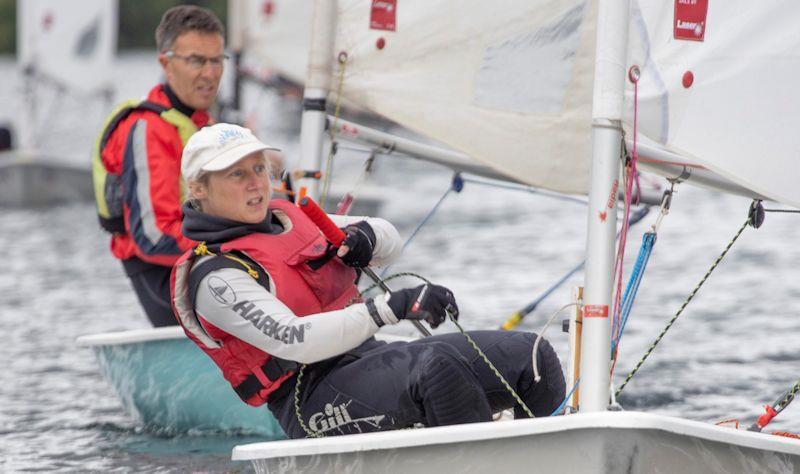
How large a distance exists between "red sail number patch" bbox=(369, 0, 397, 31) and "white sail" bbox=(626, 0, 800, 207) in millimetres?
1754

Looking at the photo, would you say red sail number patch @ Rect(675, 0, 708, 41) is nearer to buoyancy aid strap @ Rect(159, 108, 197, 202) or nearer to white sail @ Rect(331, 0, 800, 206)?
white sail @ Rect(331, 0, 800, 206)

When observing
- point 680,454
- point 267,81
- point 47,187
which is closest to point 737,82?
point 680,454

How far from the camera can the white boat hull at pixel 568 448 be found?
2967 millimetres

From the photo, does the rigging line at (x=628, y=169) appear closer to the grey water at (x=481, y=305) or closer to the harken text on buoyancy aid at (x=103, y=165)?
the grey water at (x=481, y=305)

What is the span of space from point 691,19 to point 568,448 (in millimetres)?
994

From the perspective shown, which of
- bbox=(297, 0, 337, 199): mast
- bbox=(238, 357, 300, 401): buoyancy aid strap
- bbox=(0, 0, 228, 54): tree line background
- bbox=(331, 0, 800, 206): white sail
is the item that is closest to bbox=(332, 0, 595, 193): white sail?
bbox=(331, 0, 800, 206): white sail

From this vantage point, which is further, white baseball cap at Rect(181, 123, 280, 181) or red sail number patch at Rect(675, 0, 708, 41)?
white baseball cap at Rect(181, 123, 280, 181)

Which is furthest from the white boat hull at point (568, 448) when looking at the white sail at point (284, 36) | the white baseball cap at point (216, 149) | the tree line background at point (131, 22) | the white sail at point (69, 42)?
the tree line background at point (131, 22)

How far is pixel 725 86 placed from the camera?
3.37m

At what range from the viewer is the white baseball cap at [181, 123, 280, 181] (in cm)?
343

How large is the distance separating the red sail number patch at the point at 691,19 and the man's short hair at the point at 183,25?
6.84 ft

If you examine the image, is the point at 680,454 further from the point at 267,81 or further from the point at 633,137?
the point at 267,81

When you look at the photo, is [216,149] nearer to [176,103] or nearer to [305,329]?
[305,329]

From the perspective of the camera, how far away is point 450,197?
620 inches
